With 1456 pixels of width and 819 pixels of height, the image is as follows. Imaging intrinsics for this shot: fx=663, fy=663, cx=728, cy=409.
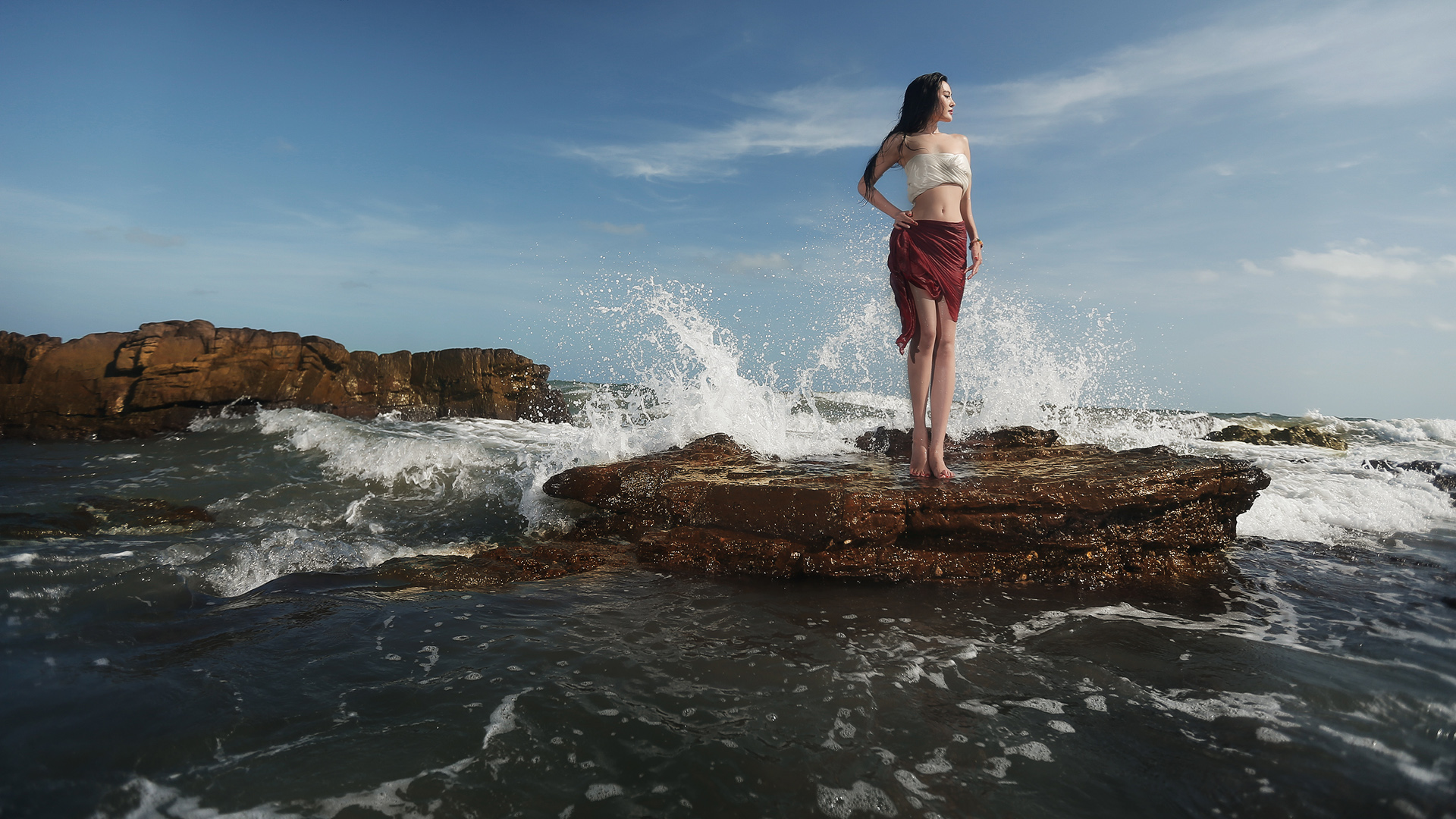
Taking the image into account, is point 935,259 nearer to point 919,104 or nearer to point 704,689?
point 919,104

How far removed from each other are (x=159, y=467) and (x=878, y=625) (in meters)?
9.85

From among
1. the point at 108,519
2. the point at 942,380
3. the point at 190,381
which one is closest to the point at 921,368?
the point at 942,380

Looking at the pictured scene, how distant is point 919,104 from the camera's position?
4203 mm

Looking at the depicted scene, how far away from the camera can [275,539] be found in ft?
15.8

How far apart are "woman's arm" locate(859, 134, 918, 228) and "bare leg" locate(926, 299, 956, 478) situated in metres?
0.60

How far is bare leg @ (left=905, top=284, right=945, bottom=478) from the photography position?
14.0 ft

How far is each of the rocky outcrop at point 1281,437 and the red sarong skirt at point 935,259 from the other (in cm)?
1315

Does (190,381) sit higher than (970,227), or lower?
lower

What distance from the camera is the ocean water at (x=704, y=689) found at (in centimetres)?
187

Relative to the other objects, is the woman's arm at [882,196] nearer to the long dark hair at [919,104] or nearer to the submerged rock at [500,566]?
the long dark hair at [919,104]

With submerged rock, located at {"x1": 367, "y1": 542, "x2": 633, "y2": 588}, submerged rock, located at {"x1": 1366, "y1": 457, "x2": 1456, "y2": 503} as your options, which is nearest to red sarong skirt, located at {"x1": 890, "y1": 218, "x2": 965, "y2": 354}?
submerged rock, located at {"x1": 367, "y1": 542, "x2": 633, "y2": 588}

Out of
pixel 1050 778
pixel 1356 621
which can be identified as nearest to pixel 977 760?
pixel 1050 778

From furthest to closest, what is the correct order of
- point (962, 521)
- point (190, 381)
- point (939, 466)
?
point (190, 381) < point (939, 466) < point (962, 521)

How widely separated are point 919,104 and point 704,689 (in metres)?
3.68
